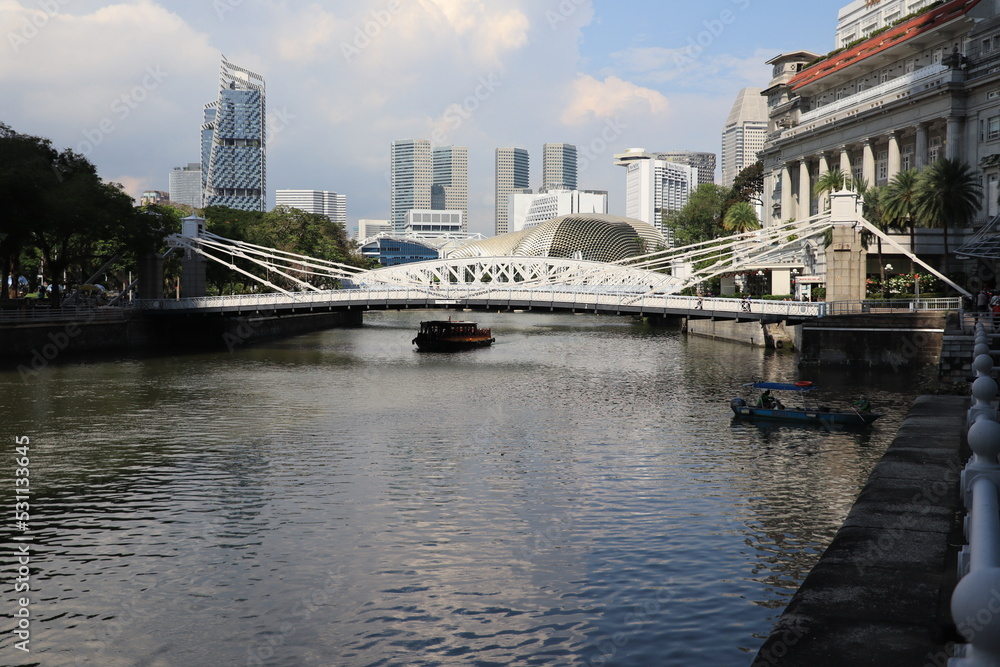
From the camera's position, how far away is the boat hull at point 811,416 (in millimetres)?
35500

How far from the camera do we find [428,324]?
80.6 m

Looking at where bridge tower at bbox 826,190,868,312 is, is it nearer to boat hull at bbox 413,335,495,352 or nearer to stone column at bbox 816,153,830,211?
boat hull at bbox 413,335,495,352

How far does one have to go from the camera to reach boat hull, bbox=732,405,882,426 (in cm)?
3550

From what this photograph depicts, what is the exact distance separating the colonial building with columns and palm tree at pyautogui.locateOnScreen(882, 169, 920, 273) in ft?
31.2

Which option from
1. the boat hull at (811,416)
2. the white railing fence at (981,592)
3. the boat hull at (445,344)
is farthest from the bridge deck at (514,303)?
the white railing fence at (981,592)

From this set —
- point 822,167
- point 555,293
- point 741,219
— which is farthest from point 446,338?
point 822,167

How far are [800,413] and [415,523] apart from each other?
19.8 m

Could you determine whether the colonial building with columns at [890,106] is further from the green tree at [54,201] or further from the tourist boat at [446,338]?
the green tree at [54,201]

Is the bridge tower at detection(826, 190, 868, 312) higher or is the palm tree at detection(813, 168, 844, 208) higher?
the palm tree at detection(813, 168, 844, 208)

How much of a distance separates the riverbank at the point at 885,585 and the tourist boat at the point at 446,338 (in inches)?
2427

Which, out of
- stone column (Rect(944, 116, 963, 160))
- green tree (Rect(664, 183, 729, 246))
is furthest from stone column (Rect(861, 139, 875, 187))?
green tree (Rect(664, 183, 729, 246))

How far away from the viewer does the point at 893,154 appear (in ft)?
290

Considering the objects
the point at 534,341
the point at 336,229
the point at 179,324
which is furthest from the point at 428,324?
the point at 336,229

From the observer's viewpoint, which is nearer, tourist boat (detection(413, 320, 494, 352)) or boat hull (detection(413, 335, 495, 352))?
boat hull (detection(413, 335, 495, 352))
